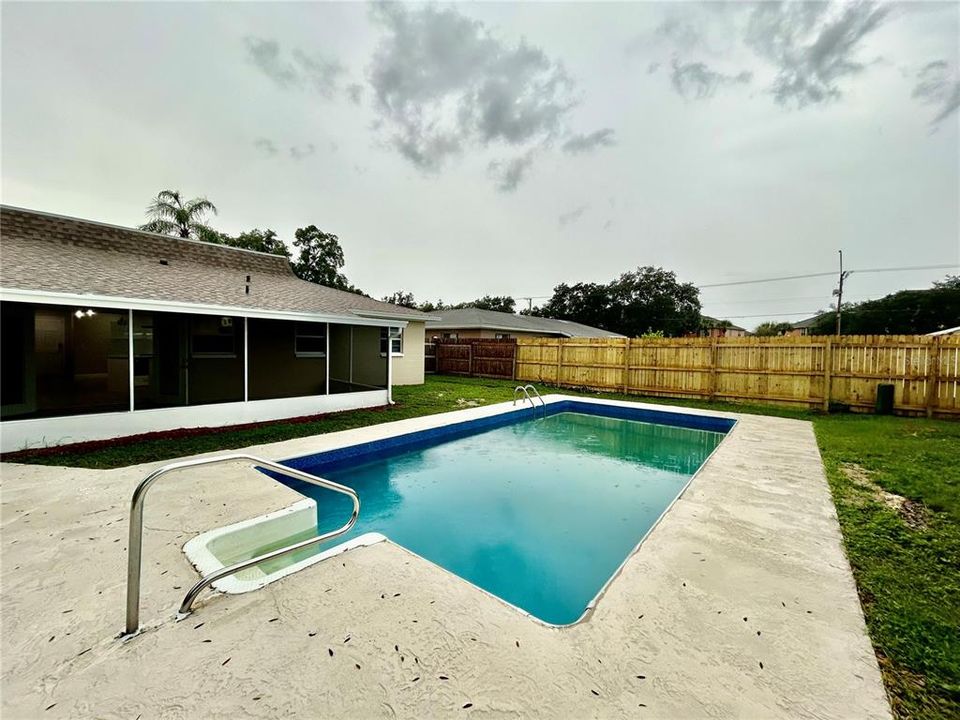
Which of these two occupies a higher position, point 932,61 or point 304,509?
point 932,61

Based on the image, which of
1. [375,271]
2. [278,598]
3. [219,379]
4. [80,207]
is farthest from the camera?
[375,271]

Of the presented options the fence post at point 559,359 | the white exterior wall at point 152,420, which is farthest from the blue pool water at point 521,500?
the fence post at point 559,359

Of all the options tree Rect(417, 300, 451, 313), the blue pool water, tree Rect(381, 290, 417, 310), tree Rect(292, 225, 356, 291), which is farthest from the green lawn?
tree Rect(381, 290, 417, 310)

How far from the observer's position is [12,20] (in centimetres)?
843

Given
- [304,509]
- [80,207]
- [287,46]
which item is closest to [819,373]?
[304,509]

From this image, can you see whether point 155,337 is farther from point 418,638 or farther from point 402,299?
point 402,299

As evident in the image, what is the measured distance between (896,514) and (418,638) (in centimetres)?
504

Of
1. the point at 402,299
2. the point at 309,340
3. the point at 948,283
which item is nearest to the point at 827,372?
the point at 309,340

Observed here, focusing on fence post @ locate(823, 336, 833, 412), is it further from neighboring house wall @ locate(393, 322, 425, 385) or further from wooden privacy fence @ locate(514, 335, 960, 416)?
neighboring house wall @ locate(393, 322, 425, 385)

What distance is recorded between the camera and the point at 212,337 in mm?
10422

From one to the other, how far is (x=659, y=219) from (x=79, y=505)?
21.3m

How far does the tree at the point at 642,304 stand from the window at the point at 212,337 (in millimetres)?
38476

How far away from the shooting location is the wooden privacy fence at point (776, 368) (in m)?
9.58

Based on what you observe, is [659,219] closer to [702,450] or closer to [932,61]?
[932,61]
